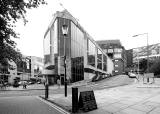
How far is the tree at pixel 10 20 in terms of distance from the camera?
8704 millimetres

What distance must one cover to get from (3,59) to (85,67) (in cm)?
3698

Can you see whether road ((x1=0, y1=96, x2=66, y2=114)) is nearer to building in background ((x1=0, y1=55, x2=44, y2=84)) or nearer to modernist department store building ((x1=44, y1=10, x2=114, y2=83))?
modernist department store building ((x1=44, y1=10, x2=114, y2=83))

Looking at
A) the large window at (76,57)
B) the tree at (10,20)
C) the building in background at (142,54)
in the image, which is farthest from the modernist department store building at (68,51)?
the building in background at (142,54)

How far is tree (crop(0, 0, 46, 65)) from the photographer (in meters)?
8.70

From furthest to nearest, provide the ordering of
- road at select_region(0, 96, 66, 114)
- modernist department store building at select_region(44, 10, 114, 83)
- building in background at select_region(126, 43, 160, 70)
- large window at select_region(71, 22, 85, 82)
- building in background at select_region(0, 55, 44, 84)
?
building in background at select_region(126, 43, 160, 70), building in background at select_region(0, 55, 44, 84), large window at select_region(71, 22, 85, 82), modernist department store building at select_region(44, 10, 114, 83), road at select_region(0, 96, 66, 114)

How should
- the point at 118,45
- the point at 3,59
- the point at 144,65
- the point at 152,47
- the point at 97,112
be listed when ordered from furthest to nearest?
the point at 152,47 < the point at 118,45 < the point at 144,65 < the point at 3,59 < the point at 97,112

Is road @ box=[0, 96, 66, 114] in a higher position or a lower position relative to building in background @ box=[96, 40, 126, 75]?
lower

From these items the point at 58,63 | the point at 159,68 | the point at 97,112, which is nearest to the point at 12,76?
the point at 58,63

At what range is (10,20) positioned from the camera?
1109cm

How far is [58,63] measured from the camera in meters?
45.3

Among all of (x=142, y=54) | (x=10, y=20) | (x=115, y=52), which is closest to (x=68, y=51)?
(x=10, y=20)

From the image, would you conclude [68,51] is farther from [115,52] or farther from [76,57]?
[115,52]

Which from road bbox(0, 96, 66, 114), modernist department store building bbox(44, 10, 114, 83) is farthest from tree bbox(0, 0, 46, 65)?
modernist department store building bbox(44, 10, 114, 83)

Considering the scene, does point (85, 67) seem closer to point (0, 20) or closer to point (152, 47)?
point (0, 20)
